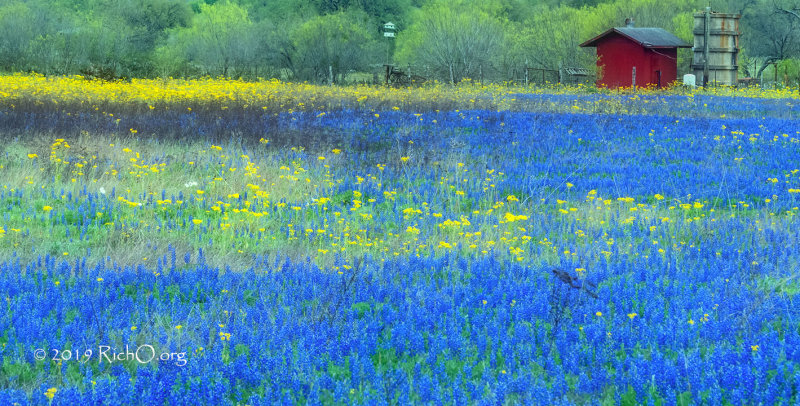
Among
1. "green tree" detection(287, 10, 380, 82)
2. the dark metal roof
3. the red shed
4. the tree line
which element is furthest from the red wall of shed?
"green tree" detection(287, 10, 380, 82)

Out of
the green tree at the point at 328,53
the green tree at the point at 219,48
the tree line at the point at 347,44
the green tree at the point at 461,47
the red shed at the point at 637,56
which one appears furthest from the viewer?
the green tree at the point at 219,48

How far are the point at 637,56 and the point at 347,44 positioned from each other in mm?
15477

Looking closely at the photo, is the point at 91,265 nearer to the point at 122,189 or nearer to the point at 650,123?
the point at 122,189

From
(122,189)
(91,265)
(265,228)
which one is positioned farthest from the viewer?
(122,189)

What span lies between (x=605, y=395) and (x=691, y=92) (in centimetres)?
2896

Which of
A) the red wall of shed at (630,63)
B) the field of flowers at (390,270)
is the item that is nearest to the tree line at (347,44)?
the red wall of shed at (630,63)

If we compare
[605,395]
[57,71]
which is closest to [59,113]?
[605,395]

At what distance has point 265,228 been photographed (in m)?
7.57

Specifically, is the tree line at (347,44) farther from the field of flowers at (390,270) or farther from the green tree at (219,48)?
the field of flowers at (390,270)

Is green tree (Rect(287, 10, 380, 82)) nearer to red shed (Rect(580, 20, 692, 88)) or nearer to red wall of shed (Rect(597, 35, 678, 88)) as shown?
red shed (Rect(580, 20, 692, 88))

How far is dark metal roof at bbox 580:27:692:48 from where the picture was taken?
125 feet

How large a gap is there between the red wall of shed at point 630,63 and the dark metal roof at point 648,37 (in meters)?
0.41

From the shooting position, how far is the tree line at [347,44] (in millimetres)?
34656

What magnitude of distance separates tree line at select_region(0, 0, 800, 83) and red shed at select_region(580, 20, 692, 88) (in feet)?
8.36
